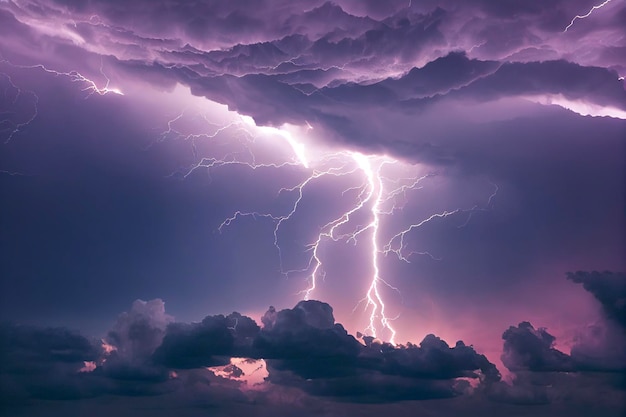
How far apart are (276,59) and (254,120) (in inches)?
144

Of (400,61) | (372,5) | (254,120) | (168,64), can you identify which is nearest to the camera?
(372,5)

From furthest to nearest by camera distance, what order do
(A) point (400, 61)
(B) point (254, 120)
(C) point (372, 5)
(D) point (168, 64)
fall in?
(B) point (254, 120) → (D) point (168, 64) → (A) point (400, 61) → (C) point (372, 5)

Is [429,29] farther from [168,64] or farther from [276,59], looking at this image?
[168,64]

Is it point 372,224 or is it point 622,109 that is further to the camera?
point 372,224

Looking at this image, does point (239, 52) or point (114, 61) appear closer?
point (239, 52)

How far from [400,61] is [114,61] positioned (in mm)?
11472

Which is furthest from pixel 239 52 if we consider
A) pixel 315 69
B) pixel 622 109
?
pixel 622 109

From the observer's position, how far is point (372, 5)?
20531 mm

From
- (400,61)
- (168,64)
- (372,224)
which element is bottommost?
(372,224)

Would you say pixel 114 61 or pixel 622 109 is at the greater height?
pixel 114 61

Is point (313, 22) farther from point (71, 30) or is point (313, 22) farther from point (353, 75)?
point (71, 30)

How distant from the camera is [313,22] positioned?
21.5 metres

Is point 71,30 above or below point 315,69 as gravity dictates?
above

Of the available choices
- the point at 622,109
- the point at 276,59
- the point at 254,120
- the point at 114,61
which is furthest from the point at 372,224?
the point at 114,61
